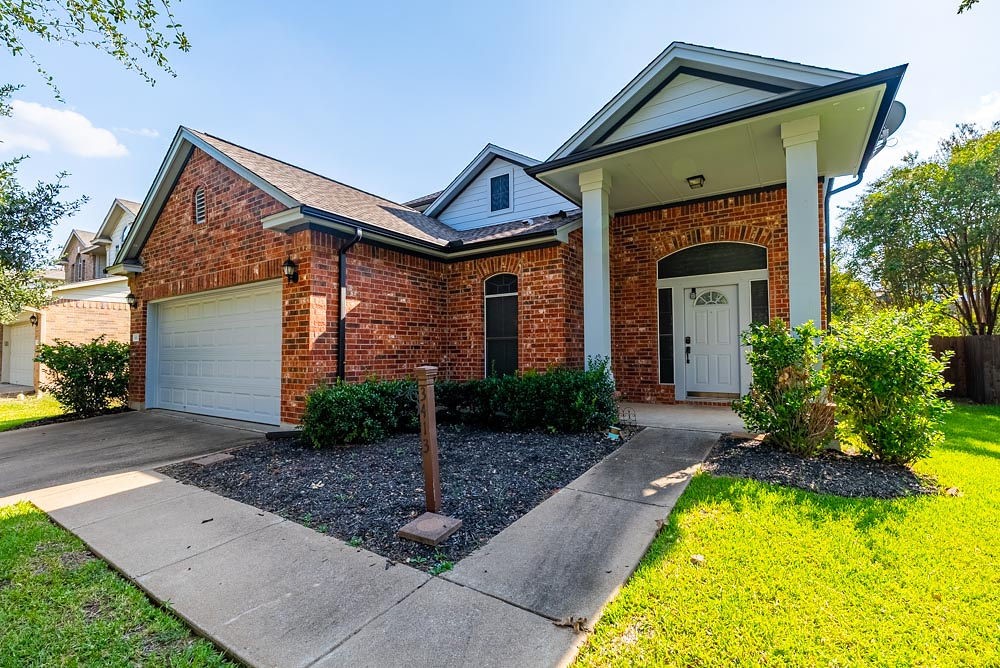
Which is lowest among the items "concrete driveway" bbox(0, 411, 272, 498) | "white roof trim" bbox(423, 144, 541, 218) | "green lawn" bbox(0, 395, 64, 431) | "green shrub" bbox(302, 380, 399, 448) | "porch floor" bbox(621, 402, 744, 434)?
"green lawn" bbox(0, 395, 64, 431)

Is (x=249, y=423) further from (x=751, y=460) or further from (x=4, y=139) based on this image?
(x=751, y=460)

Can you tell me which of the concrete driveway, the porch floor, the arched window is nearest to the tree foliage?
the concrete driveway

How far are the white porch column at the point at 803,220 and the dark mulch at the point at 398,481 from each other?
106 inches

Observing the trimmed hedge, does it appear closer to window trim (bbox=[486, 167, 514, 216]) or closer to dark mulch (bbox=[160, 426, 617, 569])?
dark mulch (bbox=[160, 426, 617, 569])

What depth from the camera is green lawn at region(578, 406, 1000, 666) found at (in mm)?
1915

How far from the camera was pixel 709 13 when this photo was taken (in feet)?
20.7

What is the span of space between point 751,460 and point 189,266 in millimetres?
9659

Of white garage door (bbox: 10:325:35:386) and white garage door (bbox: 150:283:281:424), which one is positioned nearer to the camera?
white garage door (bbox: 150:283:281:424)

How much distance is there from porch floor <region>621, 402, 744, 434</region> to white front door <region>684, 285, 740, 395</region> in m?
0.53

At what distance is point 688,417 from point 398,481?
14.9 ft

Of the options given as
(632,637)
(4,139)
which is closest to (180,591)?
(632,637)

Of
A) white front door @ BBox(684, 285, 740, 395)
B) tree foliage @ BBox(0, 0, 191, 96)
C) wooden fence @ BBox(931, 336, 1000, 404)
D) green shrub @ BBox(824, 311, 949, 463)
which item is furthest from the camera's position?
wooden fence @ BBox(931, 336, 1000, 404)

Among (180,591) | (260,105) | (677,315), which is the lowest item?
(180,591)

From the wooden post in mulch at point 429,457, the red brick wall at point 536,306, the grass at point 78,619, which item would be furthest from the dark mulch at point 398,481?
the red brick wall at point 536,306
